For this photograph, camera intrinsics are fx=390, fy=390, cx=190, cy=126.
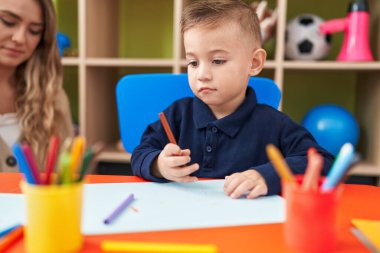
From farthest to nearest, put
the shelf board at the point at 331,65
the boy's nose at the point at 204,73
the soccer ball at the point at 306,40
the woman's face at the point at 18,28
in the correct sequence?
the soccer ball at the point at 306,40 → the shelf board at the point at 331,65 → the woman's face at the point at 18,28 → the boy's nose at the point at 204,73

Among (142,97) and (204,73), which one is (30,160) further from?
(142,97)

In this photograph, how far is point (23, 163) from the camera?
34 cm

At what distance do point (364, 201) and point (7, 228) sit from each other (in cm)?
48

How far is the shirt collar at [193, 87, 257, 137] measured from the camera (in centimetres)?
83

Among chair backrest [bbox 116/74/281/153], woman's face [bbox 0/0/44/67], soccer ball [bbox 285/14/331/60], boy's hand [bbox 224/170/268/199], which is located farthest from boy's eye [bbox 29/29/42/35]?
soccer ball [bbox 285/14/331/60]

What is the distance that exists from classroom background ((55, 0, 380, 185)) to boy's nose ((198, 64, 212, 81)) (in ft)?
3.66

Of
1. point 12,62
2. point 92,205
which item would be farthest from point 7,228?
point 12,62

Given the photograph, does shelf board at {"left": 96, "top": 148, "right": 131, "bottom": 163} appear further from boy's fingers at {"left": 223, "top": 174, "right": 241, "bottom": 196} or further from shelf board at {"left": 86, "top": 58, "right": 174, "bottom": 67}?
boy's fingers at {"left": 223, "top": 174, "right": 241, "bottom": 196}

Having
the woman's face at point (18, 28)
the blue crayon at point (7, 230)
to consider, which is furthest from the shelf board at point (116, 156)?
the blue crayon at point (7, 230)

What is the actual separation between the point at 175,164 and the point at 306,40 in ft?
4.76

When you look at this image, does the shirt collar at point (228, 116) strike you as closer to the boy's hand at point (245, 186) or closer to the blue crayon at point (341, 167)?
the boy's hand at point (245, 186)

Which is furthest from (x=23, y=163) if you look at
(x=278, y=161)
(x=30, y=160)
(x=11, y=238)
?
(x=278, y=161)

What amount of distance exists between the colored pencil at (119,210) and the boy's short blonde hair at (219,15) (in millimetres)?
403

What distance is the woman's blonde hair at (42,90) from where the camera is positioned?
4.42ft
